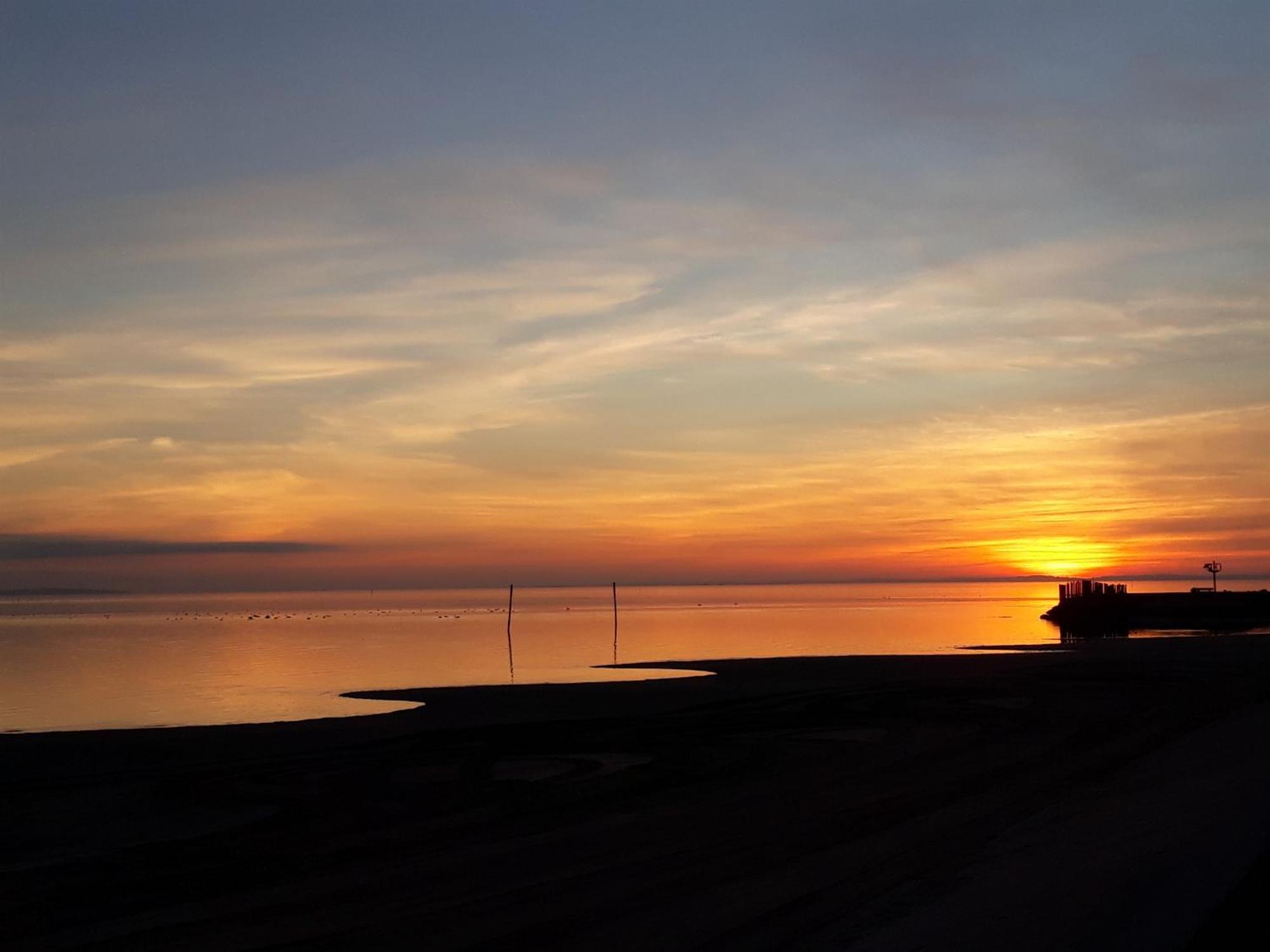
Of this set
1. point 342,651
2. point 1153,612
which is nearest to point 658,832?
point 342,651

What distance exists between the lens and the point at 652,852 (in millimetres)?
13312

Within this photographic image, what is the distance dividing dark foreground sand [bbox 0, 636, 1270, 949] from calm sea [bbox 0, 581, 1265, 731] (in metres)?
9.32

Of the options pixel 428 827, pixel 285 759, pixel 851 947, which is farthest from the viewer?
pixel 285 759

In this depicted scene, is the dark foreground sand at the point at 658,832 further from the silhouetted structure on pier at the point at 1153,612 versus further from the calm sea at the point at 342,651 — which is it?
the silhouetted structure on pier at the point at 1153,612

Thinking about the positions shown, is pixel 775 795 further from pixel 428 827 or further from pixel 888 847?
pixel 428 827

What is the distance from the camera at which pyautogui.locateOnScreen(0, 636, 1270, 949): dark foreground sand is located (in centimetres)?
1036

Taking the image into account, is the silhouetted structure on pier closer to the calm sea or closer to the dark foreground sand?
the calm sea

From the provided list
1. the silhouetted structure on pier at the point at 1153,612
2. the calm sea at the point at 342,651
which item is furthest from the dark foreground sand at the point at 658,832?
the silhouetted structure on pier at the point at 1153,612

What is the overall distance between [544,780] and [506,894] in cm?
735

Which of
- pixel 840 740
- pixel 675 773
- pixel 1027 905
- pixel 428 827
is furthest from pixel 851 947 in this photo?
pixel 840 740

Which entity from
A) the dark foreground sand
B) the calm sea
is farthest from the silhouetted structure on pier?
the dark foreground sand

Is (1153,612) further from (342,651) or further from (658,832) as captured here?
(658,832)

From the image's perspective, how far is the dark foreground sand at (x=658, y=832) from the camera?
408 inches

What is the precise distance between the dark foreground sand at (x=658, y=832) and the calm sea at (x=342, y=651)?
9.32m
